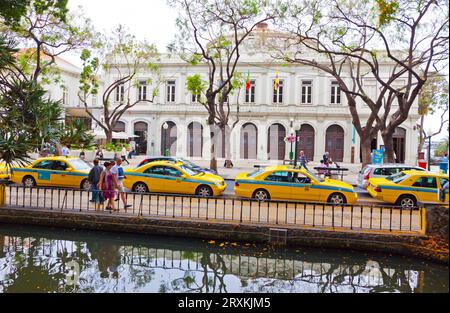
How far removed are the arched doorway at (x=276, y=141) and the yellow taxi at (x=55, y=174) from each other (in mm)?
27419

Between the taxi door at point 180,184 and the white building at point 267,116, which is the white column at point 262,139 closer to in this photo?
the white building at point 267,116

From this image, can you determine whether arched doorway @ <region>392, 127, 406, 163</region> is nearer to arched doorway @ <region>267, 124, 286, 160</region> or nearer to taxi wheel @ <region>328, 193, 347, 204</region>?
arched doorway @ <region>267, 124, 286, 160</region>

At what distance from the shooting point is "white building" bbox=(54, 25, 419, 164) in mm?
42094

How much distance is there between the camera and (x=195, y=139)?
44.6m

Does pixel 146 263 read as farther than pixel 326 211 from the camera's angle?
No

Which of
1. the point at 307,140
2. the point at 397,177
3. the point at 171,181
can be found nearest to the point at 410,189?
the point at 397,177

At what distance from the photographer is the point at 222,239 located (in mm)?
11336

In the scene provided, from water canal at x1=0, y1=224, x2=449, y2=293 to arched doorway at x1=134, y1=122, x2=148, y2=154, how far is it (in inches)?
1357

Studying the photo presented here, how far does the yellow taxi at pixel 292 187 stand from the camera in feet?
49.9

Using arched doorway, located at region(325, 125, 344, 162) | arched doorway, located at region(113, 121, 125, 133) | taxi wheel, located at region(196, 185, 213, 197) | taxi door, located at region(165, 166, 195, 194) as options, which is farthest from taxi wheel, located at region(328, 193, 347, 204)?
arched doorway, located at region(113, 121, 125, 133)
